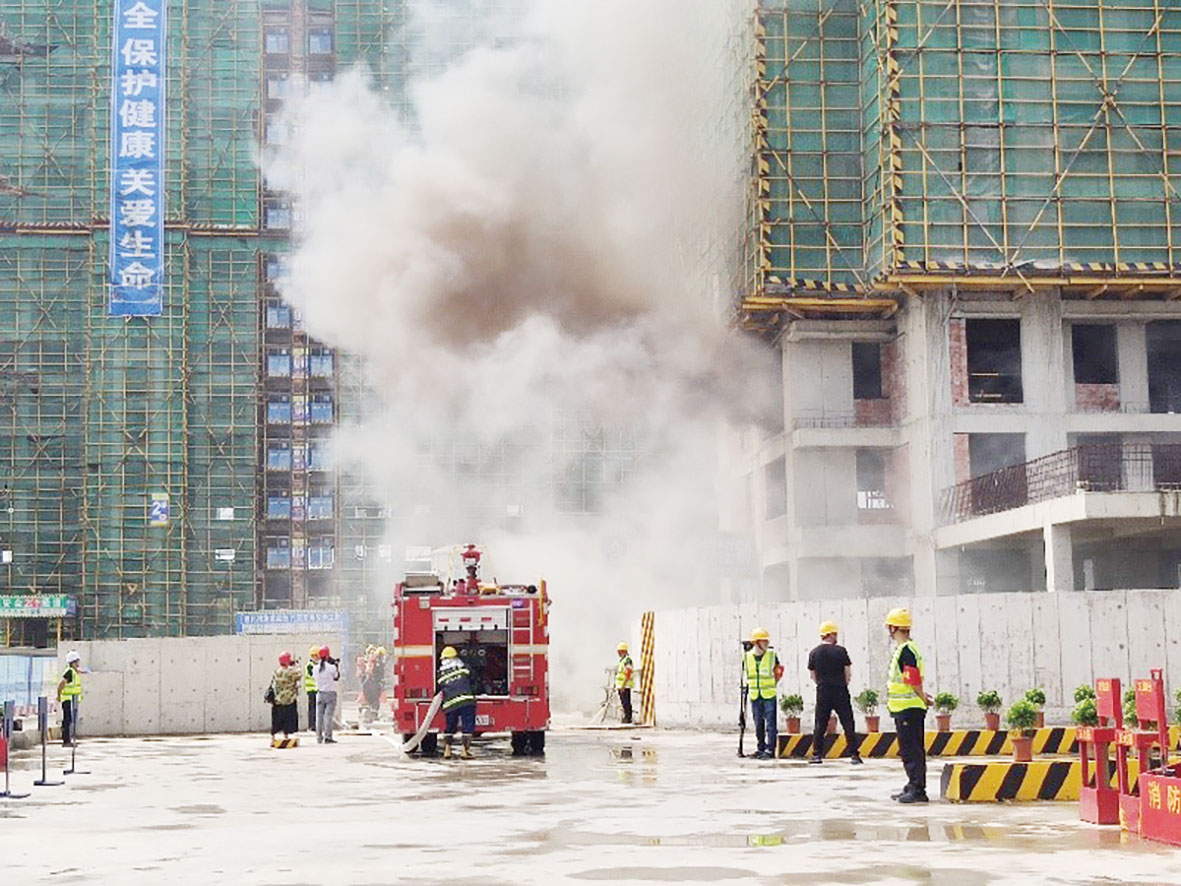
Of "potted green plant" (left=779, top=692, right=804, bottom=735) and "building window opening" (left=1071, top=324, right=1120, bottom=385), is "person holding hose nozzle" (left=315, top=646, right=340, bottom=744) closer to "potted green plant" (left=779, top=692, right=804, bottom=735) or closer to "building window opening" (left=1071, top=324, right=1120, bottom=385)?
"potted green plant" (left=779, top=692, right=804, bottom=735)

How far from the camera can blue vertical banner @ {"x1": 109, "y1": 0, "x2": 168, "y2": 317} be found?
59.9 metres

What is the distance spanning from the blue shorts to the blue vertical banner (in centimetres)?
4373

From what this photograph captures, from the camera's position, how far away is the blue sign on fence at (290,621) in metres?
62.1

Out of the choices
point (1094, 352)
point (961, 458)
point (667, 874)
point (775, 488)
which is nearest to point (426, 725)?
point (667, 874)

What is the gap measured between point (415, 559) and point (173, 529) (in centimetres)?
1094

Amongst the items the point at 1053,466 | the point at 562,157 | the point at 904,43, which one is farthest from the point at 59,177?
the point at 1053,466

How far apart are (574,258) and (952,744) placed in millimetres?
26008

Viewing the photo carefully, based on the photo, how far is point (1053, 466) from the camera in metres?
40.0

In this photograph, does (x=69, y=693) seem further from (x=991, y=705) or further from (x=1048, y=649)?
(x=1048, y=649)

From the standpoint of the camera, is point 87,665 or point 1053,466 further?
point 1053,466

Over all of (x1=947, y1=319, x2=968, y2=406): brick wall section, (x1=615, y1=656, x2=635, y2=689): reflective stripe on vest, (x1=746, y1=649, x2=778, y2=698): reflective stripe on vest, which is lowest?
(x1=615, y1=656, x2=635, y2=689): reflective stripe on vest

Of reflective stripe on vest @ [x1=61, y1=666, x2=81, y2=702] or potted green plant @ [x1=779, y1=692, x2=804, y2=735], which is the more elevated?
reflective stripe on vest @ [x1=61, y1=666, x2=81, y2=702]

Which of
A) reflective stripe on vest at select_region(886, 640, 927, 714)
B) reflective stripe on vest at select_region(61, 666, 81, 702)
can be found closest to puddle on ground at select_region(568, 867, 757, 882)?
reflective stripe on vest at select_region(886, 640, 927, 714)

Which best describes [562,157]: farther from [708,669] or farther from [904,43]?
[708,669]
